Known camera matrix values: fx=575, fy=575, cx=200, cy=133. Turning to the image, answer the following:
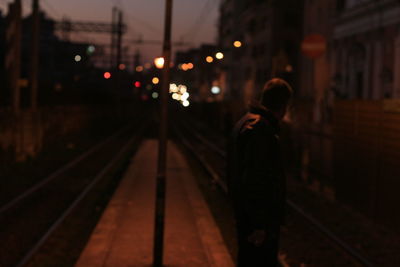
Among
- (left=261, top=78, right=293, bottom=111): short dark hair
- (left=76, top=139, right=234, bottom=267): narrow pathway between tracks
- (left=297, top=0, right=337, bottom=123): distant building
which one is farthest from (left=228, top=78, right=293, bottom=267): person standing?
(left=297, top=0, right=337, bottom=123): distant building

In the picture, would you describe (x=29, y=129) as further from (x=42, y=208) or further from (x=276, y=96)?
(x=276, y=96)

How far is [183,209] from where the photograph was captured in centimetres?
1100

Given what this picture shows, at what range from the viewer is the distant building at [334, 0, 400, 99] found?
92.8 feet

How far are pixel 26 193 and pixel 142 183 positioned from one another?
3100 mm

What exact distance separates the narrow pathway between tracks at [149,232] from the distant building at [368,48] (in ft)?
57.6

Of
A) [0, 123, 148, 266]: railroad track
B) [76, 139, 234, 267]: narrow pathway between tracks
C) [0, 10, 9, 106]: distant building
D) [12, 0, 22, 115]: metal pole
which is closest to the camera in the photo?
[76, 139, 234, 267]: narrow pathway between tracks

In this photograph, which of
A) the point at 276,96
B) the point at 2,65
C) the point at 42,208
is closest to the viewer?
the point at 276,96

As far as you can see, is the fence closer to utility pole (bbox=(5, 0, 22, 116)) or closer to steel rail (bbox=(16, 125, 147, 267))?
steel rail (bbox=(16, 125, 147, 267))

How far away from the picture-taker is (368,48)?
1233 inches

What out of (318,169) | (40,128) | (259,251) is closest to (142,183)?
(318,169)

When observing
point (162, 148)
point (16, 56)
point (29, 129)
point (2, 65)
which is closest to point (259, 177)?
point (162, 148)

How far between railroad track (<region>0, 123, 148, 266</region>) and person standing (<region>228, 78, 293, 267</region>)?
3.87 metres

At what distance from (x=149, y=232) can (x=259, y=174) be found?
17.2ft

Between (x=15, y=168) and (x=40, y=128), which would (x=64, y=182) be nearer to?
(x=15, y=168)
